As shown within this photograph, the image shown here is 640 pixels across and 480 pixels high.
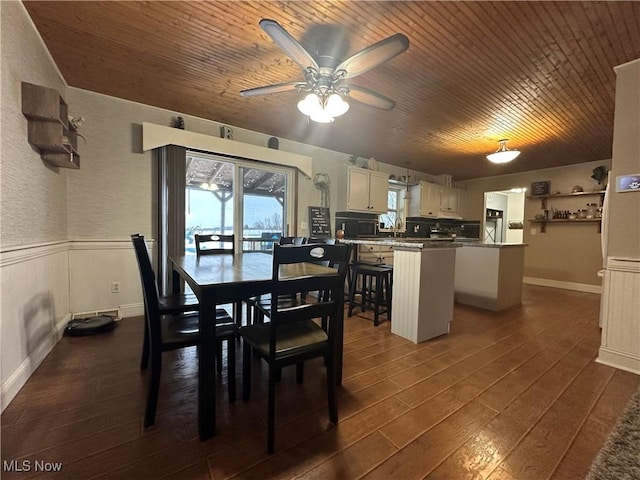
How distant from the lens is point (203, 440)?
1.35 metres

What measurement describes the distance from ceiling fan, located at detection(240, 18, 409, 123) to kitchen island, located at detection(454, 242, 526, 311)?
8.45ft

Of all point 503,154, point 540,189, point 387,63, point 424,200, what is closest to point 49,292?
point 387,63

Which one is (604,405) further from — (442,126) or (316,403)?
(442,126)

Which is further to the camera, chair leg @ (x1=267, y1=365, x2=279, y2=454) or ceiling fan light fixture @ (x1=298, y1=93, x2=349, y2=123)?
ceiling fan light fixture @ (x1=298, y1=93, x2=349, y2=123)

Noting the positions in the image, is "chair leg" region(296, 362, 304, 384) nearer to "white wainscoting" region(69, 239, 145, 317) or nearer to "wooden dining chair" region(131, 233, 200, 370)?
"wooden dining chair" region(131, 233, 200, 370)

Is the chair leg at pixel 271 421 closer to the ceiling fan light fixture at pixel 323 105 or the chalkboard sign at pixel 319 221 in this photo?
the ceiling fan light fixture at pixel 323 105

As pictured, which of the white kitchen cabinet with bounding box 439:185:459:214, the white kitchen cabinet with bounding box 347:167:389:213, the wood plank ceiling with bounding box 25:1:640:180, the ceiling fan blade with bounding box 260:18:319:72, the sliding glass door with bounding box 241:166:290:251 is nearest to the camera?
the ceiling fan blade with bounding box 260:18:319:72

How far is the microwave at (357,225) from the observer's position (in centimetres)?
505

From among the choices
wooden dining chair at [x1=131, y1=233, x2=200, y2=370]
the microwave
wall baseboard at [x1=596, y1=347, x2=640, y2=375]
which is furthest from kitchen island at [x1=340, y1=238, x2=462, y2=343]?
the microwave

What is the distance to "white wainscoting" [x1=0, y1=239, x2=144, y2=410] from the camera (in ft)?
5.39

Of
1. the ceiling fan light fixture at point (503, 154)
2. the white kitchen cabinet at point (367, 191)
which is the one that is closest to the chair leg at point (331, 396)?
the white kitchen cabinet at point (367, 191)

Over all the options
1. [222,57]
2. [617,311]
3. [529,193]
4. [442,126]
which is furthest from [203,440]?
→ [529,193]

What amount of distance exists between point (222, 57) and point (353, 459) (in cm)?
290

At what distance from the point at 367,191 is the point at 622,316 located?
11.7 feet
